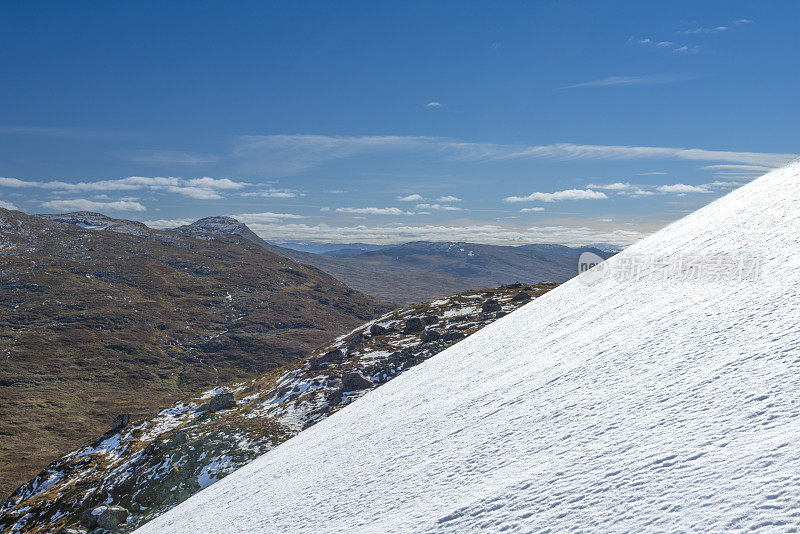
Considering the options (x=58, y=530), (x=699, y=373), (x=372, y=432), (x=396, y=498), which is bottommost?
(x=58, y=530)

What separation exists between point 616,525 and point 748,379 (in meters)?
3.47

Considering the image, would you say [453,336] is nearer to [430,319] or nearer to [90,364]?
[430,319]

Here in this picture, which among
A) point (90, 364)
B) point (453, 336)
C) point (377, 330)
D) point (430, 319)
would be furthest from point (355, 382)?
point (90, 364)

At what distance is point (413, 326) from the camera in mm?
55250

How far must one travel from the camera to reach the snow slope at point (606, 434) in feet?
17.5

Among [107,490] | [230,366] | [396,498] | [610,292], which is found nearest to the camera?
[396,498]

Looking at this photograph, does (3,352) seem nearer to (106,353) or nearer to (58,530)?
(106,353)

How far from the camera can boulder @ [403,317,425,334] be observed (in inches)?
2157

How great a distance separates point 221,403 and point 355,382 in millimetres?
15662

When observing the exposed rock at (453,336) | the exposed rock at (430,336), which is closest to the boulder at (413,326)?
the exposed rock at (430,336)

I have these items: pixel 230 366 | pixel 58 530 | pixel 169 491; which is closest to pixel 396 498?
pixel 169 491

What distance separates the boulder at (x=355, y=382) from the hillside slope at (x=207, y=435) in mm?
81

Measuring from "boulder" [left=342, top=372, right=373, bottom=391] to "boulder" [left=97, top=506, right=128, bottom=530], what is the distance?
16.7 metres

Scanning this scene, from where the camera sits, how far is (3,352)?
147250 mm
